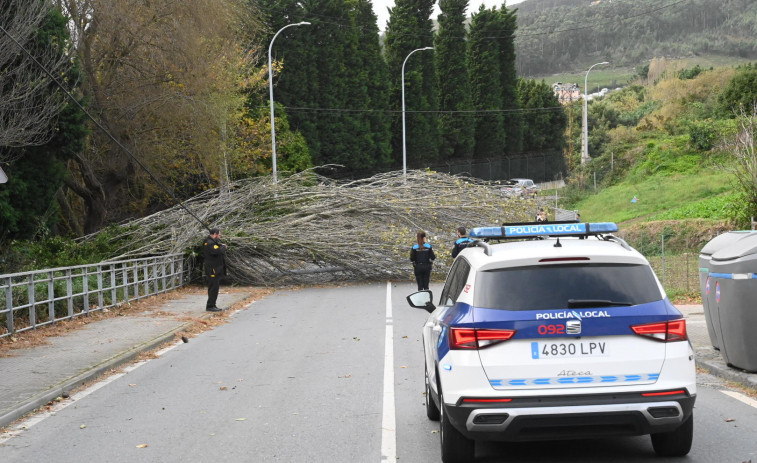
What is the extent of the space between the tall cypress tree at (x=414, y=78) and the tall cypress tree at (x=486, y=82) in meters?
7.74

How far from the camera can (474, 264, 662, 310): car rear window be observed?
243 inches

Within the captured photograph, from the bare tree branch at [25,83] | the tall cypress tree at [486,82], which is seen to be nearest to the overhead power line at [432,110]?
the tall cypress tree at [486,82]

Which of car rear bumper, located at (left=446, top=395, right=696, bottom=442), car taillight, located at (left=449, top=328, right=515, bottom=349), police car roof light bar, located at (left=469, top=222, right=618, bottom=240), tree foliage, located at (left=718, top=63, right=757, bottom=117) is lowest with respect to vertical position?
car rear bumper, located at (left=446, top=395, right=696, bottom=442)

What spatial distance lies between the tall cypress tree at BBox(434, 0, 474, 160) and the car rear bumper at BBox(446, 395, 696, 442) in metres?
67.1

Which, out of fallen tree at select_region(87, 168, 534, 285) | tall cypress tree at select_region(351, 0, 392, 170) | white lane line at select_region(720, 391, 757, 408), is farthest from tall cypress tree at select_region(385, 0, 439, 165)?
white lane line at select_region(720, 391, 757, 408)

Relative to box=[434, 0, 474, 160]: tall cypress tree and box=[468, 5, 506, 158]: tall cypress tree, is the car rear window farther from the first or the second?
box=[468, 5, 506, 158]: tall cypress tree

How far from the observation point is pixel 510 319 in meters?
6.09

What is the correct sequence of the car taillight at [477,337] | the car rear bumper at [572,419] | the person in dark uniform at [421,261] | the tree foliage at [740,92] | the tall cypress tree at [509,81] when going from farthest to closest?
the tall cypress tree at [509,81], the tree foliage at [740,92], the person in dark uniform at [421,261], the car taillight at [477,337], the car rear bumper at [572,419]

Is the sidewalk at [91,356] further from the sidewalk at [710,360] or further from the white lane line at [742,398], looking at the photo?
the white lane line at [742,398]

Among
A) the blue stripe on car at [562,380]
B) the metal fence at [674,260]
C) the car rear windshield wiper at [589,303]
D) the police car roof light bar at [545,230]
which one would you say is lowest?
the metal fence at [674,260]

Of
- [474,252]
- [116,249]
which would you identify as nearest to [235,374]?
[474,252]

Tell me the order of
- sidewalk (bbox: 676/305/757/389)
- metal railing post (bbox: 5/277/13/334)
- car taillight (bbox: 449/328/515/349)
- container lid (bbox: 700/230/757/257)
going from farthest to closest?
metal railing post (bbox: 5/277/13/334)
container lid (bbox: 700/230/757/257)
sidewalk (bbox: 676/305/757/389)
car taillight (bbox: 449/328/515/349)

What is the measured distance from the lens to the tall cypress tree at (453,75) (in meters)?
72.9

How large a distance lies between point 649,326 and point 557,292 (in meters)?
0.65
